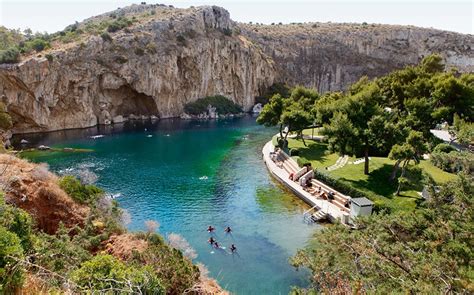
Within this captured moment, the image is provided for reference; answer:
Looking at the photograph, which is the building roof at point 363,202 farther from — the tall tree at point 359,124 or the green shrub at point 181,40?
the green shrub at point 181,40

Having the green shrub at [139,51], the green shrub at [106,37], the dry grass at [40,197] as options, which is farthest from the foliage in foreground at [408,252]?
the green shrub at [106,37]

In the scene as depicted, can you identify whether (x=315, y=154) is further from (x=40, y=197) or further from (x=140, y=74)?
(x=140, y=74)

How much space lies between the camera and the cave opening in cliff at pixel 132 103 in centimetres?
7988

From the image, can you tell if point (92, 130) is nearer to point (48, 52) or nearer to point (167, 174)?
point (48, 52)

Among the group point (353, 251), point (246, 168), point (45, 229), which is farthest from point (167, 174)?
point (353, 251)

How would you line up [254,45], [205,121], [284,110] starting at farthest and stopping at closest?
1. [254,45]
2. [205,121]
3. [284,110]

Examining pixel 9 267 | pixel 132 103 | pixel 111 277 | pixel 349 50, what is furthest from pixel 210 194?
pixel 349 50

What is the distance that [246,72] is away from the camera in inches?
3964

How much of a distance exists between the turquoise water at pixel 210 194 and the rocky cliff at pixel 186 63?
9.62m

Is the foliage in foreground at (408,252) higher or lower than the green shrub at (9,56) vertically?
lower

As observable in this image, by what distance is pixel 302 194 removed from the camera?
1293 inches

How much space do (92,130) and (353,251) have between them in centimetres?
6318

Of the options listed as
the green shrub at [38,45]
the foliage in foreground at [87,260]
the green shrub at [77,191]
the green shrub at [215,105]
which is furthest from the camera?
the green shrub at [215,105]

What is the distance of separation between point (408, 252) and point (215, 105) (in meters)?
81.3
